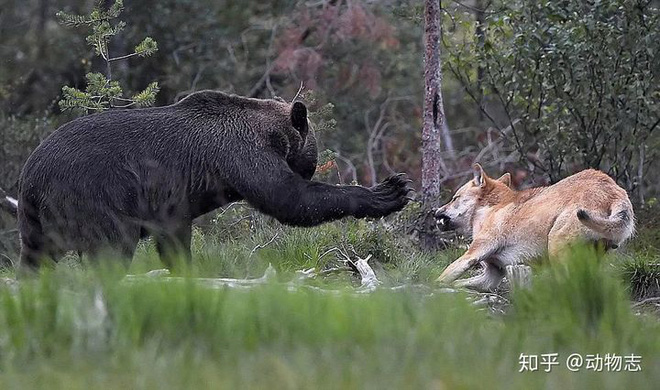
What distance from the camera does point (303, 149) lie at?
28.0 feet

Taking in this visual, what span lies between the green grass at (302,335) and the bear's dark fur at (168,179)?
2096 mm

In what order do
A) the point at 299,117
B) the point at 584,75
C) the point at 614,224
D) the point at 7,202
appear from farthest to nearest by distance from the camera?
the point at 584,75
the point at 7,202
the point at 299,117
the point at 614,224

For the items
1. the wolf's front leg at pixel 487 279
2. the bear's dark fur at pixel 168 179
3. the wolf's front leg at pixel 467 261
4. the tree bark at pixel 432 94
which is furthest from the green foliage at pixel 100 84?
the wolf's front leg at pixel 487 279

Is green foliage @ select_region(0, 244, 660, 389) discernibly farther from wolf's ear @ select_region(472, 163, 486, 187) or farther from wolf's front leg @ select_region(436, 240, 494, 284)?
wolf's ear @ select_region(472, 163, 486, 187)

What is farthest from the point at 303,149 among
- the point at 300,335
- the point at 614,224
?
the point at 300,335

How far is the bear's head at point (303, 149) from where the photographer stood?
27.3 feet

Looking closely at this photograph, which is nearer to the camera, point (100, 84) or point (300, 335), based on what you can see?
point (300, 335)

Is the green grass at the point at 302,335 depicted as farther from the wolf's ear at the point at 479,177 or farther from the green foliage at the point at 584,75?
the green foliage at the point at 584,75

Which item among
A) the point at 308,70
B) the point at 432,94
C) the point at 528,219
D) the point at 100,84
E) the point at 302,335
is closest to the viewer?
the point at 302,335

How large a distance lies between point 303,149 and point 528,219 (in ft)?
6.13

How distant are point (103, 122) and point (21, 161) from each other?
8.06m

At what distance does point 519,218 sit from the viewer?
880cm

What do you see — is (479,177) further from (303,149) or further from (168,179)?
(168,179)

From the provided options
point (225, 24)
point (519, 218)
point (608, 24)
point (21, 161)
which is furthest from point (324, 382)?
point (225, 24)
